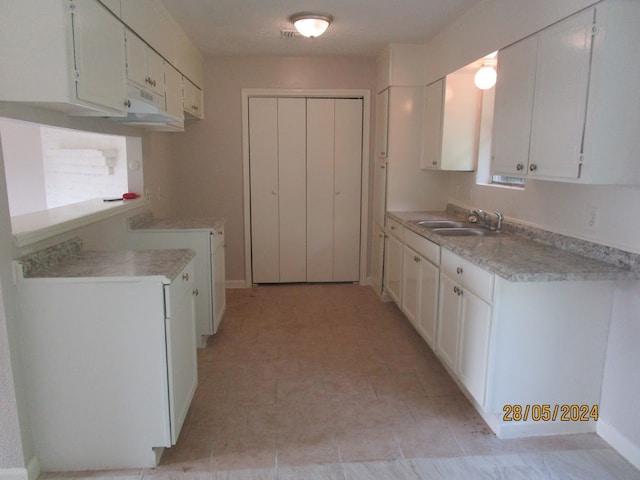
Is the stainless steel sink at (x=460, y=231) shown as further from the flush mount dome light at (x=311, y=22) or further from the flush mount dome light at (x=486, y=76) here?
the flush mount dome light at (x=311, y=22)

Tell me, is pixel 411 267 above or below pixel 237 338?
above

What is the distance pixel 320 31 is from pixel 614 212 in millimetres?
2343

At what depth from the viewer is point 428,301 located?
3.17m

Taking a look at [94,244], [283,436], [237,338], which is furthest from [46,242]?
[237,338]

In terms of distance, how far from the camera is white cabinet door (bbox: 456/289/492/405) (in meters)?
2.30

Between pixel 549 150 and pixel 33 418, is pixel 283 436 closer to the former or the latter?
pixel 33 418

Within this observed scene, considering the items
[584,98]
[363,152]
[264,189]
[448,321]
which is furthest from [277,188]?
[584,98]

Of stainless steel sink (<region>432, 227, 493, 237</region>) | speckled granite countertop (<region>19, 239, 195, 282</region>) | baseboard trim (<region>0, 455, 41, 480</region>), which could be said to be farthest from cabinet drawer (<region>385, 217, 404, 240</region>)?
baseboard trim (<region>0, 455, 41, 480</region>)

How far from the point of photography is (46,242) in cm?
218

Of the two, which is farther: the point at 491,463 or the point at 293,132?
the point at 293,132

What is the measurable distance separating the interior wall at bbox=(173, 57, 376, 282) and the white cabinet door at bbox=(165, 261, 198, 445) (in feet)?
8.11

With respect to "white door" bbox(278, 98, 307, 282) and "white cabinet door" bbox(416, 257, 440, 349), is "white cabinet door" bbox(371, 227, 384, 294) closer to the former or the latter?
"white door" bbox(278, 98, 307, 282)

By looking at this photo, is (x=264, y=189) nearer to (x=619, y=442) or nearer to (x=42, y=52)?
(x=42, y=52)

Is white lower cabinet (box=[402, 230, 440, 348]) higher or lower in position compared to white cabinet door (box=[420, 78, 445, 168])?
lower
